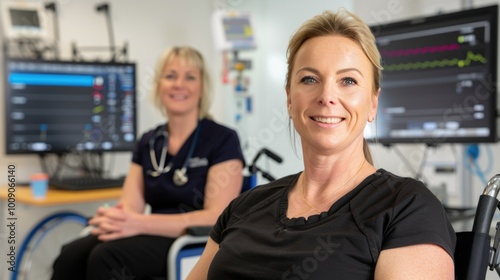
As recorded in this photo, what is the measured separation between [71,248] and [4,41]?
4.98ft

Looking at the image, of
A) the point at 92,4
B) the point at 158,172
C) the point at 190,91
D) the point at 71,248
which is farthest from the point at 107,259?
the point at 92,4

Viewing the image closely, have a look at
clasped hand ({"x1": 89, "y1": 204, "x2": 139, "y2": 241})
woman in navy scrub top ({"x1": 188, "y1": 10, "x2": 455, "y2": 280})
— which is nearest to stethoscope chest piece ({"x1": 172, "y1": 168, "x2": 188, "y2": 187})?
clasped hand ({"x1": 89, "y1": 204, "x2": 139, "y2": 241})

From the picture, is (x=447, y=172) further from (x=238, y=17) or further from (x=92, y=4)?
(x=92, y=4)

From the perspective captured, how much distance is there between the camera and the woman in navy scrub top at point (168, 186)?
1909 millimetres

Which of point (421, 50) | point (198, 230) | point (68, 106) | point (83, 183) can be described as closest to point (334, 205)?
point (198, 230)

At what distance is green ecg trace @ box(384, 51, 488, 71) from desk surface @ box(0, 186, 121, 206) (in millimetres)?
1417

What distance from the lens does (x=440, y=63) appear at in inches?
84.7

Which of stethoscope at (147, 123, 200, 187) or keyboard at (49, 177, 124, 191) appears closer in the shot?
stethoscope at (147, 123, 200, 187)

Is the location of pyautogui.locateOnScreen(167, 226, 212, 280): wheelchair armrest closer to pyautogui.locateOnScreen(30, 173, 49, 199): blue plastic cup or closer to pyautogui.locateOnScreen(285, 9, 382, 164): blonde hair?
pyautogui.locateOnScreen(285, 9, 382, 164): blonde hair

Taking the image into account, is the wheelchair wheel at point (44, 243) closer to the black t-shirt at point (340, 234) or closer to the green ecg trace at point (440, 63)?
the green ecg trace at point (440, 63)

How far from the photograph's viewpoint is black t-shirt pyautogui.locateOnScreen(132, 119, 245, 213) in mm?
2117

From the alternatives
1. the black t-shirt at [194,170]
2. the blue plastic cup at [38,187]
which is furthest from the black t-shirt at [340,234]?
the blue plastic cup at [38,187]

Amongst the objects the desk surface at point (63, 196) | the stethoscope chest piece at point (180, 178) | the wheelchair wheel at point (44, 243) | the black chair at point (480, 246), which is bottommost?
the wheelchair wheel at point (44, 243)

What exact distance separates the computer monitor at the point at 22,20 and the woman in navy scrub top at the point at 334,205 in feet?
6.99
